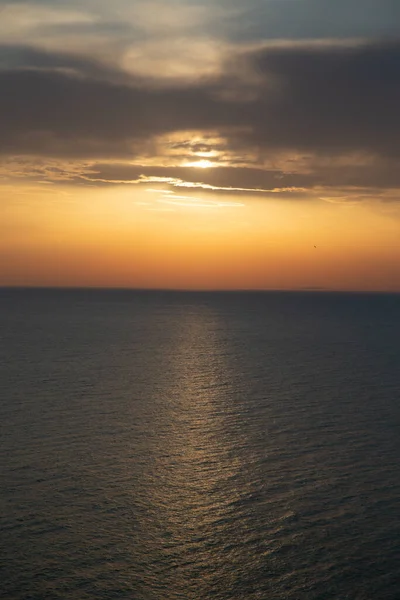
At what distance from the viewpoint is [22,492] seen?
48.3m

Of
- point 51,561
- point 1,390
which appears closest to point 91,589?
point 51,561

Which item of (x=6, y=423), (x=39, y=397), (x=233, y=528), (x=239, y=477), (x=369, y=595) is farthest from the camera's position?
(x=39, y=397)

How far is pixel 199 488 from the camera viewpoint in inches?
2020

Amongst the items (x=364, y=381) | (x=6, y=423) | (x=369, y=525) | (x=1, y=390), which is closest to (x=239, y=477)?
(x=369, y=525)

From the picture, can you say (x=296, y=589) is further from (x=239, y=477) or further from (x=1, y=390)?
(x=1, y=390)

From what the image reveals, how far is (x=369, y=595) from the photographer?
3538cm

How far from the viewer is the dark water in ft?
122

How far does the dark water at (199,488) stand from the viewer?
1469 inches

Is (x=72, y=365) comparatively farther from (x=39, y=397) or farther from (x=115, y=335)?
(x=115, y=335)

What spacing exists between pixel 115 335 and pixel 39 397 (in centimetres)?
9796

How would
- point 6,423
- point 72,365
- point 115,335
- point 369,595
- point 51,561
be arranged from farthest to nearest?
point 115,335 < point 72,365 < point 6,423 < point 51,561 < point 369,595

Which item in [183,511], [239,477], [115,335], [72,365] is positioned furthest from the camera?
[115,335]

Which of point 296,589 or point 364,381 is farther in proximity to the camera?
point 364,381

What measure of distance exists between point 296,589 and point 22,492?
75.8 ft
